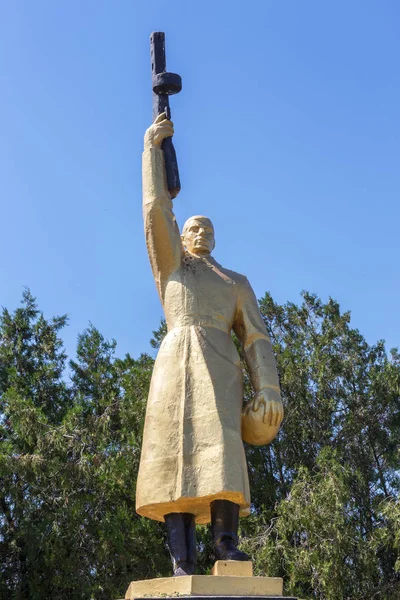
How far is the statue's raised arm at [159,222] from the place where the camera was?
5711mm

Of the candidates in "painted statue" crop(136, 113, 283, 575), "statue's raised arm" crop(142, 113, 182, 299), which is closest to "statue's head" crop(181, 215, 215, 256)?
"painted statue" crop(136, 113, 283, 575)

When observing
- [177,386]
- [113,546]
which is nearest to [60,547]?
[113,546]

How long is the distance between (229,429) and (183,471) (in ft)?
1.29

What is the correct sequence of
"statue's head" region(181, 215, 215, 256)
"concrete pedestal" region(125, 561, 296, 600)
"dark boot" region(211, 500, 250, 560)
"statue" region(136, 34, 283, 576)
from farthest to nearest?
"statue's head" region(181, 215, 215, 256)
"statue" region(136, 34, 283, 576)
"dark boot" region(211, 500, 250, 560)
"concrete pedestal" region(125, 561, 296, 600)

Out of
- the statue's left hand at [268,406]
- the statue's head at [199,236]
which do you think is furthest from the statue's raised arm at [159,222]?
the statue's left hand at [268,406]

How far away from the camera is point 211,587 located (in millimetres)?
4461

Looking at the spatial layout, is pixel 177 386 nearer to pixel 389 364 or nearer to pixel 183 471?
pixel 183 471

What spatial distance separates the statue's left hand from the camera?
17.3 ft

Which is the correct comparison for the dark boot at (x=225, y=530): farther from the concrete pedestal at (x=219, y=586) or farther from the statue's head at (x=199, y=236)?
the statue's head at (x=199, y=236)

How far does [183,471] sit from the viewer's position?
4.95 meters

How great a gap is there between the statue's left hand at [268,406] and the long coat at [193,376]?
0.09 m

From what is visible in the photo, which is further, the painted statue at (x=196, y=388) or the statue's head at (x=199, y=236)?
the statue's head at (x=199, y=236)

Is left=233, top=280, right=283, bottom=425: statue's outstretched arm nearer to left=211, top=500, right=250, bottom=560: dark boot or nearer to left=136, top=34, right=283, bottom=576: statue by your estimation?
left=136, top=34, right=283, bottom=576: statue

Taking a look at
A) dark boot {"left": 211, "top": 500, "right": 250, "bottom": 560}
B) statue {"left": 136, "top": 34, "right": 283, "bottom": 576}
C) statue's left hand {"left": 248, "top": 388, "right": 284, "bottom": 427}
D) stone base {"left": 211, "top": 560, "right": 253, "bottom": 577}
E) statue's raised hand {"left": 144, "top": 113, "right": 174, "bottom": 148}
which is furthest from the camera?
statue's raised hand {"left": 144, "top": 113, "right": 174, "bottom": 148}
